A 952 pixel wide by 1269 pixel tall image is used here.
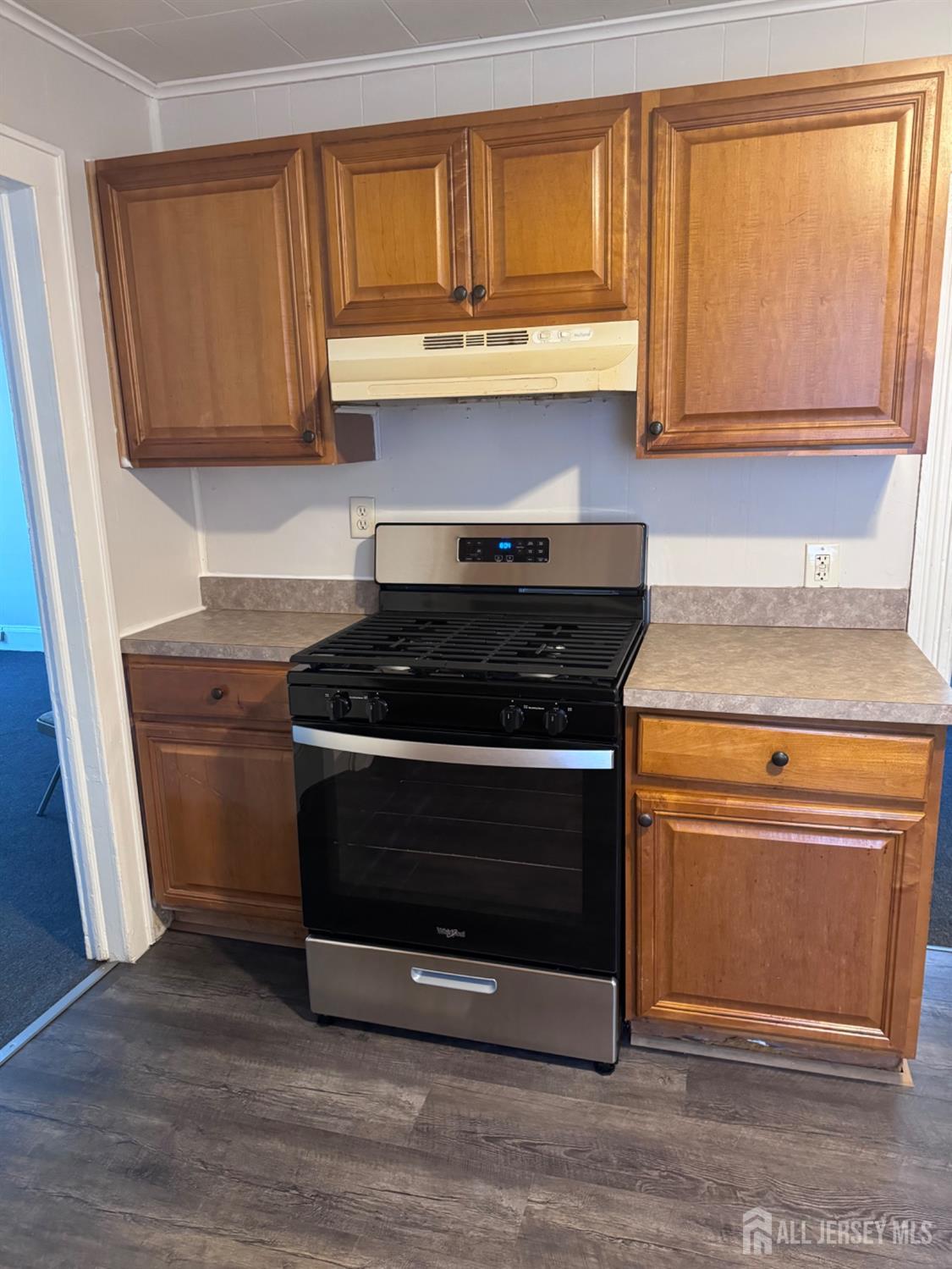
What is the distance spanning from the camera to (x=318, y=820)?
2061 mm

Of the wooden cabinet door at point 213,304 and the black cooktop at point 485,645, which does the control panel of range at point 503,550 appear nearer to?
the black cooktop at point 485,645

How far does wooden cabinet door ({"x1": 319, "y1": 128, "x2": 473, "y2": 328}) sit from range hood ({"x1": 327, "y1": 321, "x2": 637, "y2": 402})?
69 millimetres

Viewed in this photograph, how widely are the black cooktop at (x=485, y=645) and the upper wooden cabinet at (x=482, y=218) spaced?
734 millimetres

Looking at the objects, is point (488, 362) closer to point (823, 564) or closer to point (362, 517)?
point (362, 517)

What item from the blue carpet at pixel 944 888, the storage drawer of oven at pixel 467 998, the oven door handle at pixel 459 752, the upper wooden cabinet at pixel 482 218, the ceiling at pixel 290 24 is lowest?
the blue carpet at pixel 944 888

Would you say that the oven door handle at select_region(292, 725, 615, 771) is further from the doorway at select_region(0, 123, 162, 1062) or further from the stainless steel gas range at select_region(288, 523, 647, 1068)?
the doorway at select_region(0, 123, 162, 1062)

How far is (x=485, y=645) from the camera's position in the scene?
2078mm

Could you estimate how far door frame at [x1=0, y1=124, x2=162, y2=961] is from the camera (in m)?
2.08

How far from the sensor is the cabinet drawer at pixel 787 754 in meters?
1.71

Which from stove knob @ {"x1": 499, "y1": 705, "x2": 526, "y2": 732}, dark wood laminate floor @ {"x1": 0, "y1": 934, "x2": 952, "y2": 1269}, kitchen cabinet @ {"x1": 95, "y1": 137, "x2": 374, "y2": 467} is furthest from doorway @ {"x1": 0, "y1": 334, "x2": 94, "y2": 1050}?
stove knob @ {"x1": 499, "y1": 705, "x2": 526, "y2": 732}

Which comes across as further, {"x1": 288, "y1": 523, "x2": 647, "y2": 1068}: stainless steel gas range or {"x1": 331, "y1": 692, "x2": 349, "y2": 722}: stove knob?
{"x1": 331, "y1": 692, "x2": 349, "y2": 722}: stove knob

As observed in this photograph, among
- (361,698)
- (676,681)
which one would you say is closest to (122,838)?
(361,698)

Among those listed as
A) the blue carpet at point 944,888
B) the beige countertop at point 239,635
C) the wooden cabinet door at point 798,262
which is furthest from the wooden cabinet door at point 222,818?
the blue carpet at point 944,888

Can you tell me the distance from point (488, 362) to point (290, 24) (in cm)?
93
